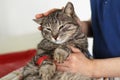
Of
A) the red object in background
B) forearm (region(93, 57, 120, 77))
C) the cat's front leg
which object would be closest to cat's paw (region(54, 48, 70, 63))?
the cat's front leg

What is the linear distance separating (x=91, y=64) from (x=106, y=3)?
25 centimetres

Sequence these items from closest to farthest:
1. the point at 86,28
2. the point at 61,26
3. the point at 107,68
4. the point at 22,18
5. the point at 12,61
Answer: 1. the point at 107,68
2. the point at 61,26
3. the point at 86,28
4. the point at 12,61
5. the point at 22,18

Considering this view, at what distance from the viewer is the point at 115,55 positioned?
0.98m

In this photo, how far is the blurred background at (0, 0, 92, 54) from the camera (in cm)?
171

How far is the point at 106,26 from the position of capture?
0.95 m

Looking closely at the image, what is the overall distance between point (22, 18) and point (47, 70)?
923 mm

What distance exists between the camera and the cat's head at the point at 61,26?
99 centimetres

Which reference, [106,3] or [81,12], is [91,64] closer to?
[106,3]

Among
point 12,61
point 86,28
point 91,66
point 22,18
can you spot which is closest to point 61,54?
point 91,66

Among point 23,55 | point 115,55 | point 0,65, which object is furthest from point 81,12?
point 115,55

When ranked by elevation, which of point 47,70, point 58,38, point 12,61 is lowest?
point 12,61

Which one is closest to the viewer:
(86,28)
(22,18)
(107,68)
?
(107,68)

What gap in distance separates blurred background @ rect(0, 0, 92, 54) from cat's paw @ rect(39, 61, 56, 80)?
2.80 ft

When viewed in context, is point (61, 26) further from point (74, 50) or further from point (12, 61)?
point (12, 61)
